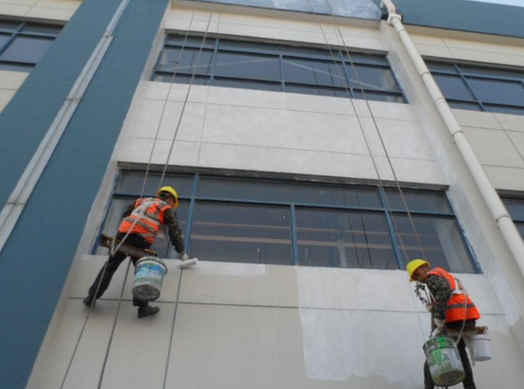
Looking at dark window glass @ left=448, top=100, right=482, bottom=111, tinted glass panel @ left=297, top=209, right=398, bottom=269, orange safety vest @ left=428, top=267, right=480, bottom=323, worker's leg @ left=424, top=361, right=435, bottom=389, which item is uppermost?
dark window glass @ left=448, top=100, right=482, bottom=111

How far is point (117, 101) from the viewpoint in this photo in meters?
7.95

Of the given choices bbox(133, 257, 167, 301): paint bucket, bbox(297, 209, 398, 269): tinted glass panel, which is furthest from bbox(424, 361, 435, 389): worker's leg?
bbox(133, 257, 167, 301): paint bucket

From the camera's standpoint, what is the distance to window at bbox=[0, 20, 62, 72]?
9303mm

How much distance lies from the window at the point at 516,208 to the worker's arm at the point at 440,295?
3734mm

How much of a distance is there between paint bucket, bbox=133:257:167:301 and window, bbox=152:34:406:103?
5.23 metres

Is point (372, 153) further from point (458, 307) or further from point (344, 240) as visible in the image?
point (458, 307)

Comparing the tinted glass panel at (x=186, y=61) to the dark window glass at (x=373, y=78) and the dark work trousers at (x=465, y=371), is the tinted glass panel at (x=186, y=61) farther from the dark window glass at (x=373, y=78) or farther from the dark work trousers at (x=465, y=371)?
the dark work trousers at (x=465, y=371)

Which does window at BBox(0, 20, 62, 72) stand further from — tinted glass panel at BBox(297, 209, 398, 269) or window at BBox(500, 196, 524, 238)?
window at BBox(500, 196, 524, 238)

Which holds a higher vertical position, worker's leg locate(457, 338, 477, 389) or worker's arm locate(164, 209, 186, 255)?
worker's arm locate(164, 209, 186, 255)

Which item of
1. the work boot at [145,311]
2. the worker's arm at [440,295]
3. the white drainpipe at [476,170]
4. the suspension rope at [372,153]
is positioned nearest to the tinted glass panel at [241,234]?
the work boot at [145,311]

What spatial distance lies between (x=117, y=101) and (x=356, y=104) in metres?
4.48

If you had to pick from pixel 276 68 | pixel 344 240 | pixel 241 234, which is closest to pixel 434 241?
pixel 344 240

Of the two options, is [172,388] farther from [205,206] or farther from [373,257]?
[373,257]

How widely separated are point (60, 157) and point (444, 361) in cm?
565
